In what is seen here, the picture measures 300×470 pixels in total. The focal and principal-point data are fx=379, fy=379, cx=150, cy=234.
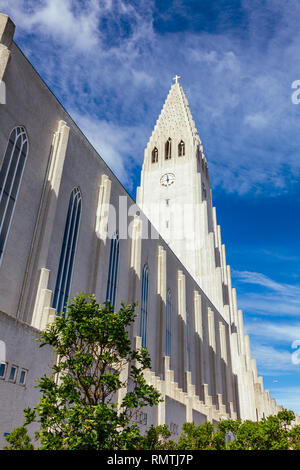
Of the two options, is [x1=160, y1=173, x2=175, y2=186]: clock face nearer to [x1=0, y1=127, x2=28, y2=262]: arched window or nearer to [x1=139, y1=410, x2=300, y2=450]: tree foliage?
[x1=0, y1=127, x2=28, y2=262]: arched window

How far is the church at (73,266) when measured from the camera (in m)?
17.2

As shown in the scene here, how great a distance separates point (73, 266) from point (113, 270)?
4.67m

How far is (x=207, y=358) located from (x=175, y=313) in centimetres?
1007

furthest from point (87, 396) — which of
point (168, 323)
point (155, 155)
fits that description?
point (155, 155)

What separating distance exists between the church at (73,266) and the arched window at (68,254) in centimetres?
6

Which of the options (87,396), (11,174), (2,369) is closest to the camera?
(87,396)

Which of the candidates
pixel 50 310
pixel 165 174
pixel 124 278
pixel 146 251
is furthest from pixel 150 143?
pixel 50 310

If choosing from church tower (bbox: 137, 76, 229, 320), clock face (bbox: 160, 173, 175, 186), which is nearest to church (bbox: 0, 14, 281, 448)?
church tower (bbox: 137, 76, 229, 320)

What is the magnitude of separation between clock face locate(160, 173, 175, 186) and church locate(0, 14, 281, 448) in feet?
48.7

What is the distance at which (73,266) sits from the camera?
22484 millimetres

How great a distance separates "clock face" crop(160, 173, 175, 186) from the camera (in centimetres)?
5812

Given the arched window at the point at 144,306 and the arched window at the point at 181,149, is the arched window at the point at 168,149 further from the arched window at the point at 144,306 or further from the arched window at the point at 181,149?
the arched window at the point at 144,306

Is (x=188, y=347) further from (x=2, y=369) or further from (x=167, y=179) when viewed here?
(x=167, y=179)
